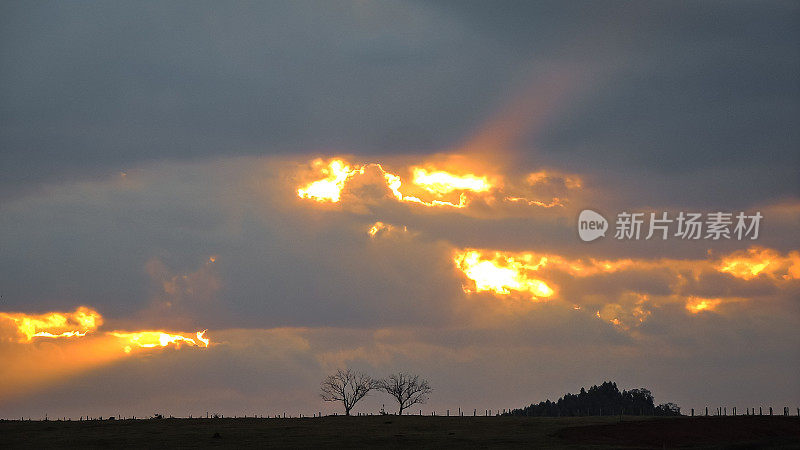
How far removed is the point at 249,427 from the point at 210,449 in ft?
100

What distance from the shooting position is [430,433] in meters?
126

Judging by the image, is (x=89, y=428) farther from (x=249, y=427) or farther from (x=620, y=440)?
(x=620, y=440)

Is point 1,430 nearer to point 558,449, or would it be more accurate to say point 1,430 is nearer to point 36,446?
point 36,446

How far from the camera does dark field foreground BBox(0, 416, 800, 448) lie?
110 metres

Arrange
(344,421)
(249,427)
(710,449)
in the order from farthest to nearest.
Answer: (344,421)
(249,427)
(710,449)

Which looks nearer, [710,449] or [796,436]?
[710,449]

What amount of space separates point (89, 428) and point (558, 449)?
258ft

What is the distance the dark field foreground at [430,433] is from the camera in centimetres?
11050

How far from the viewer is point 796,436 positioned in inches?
4286

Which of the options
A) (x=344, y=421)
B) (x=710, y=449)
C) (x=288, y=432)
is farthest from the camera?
(x=344, y=421)

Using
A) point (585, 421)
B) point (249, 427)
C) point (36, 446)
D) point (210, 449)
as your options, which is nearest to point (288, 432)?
point (249, 427)

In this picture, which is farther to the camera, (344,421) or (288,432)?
(344,421)

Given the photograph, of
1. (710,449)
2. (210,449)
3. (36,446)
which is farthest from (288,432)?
(710,449)

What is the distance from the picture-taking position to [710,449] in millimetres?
98125
